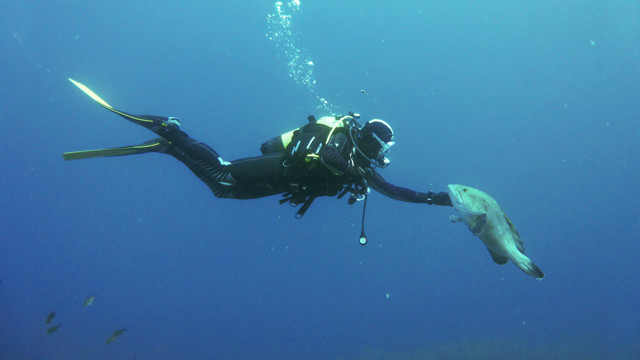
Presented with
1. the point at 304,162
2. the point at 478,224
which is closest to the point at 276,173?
the point at 304,162

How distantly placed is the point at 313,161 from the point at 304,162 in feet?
0.56

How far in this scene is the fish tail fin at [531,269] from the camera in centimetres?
287

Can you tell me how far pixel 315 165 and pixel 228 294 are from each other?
4029 centimetres

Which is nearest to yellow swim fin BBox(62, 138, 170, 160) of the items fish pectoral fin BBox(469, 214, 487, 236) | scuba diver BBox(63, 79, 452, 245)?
scuba diver BBox(63, 79, 452, 245)

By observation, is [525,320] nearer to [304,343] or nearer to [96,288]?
[304,343]

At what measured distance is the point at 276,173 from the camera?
4766 mm

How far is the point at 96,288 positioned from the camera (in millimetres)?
37156

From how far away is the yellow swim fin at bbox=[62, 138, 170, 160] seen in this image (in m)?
4.51

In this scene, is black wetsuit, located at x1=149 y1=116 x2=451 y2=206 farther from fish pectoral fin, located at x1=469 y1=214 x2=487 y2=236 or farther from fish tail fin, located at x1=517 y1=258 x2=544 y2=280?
fish tail fin, located at x1=517 y1=258 x2=544 y2=280

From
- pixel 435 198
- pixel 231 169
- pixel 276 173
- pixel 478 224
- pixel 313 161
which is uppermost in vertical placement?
pixel 231 169

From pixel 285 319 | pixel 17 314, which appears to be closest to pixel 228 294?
pixel 285 319

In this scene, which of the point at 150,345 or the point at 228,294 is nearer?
the point at 150,345

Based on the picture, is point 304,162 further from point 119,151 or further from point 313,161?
point 119,151

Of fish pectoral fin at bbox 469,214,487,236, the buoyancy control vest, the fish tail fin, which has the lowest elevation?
the fish tail fin
